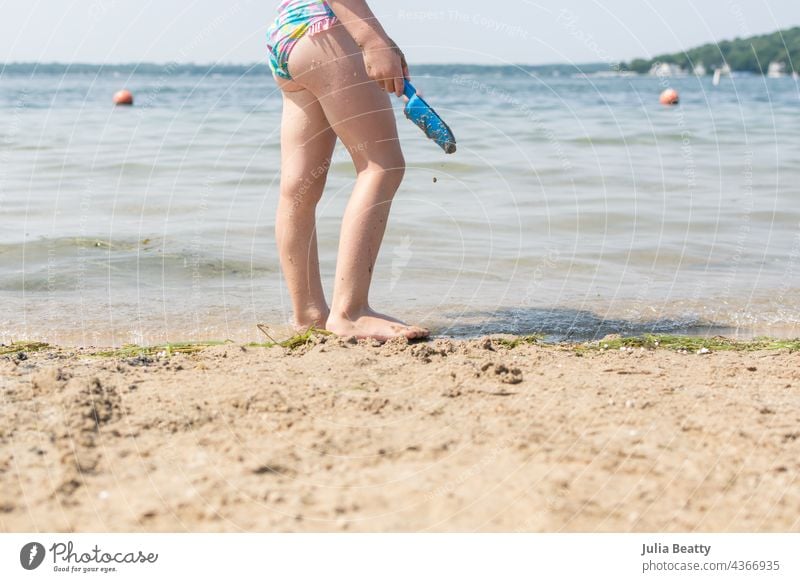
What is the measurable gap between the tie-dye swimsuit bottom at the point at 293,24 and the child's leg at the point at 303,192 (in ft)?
0.58

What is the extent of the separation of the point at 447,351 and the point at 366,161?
2.55ft

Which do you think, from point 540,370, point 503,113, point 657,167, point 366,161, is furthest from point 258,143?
point 540,370

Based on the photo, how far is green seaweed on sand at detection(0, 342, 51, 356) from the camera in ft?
11.5

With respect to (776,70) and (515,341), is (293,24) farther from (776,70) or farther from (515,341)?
(776,70)

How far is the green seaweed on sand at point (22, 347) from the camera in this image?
139 inches

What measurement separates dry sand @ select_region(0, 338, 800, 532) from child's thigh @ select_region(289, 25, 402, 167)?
828 millimetres

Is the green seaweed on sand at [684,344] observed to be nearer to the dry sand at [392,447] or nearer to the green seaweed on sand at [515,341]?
the green seaweed on sand at [515,341]

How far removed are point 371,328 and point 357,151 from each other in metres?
0.65

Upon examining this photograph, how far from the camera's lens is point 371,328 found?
3.44 m

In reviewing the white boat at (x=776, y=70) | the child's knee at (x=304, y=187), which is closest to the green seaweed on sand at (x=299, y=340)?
the child's knee at (x=304, y=187)

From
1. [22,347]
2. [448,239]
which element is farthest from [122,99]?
[22,347]

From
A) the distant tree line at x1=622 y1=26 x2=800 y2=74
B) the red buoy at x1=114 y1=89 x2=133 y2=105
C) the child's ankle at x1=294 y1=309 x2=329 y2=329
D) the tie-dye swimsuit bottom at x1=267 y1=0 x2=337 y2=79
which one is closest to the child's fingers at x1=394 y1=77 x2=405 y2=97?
the tie-dye swimsuit bottom at x1=267 y1=0 x2=337 y2=79

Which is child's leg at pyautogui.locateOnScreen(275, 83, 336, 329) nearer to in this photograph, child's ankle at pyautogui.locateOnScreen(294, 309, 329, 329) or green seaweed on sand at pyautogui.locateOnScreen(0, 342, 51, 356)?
child's ankle at pyautogui.locateOnScreen(294, 309, 329, 329)

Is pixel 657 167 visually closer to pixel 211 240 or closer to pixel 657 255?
pixel 657 255
